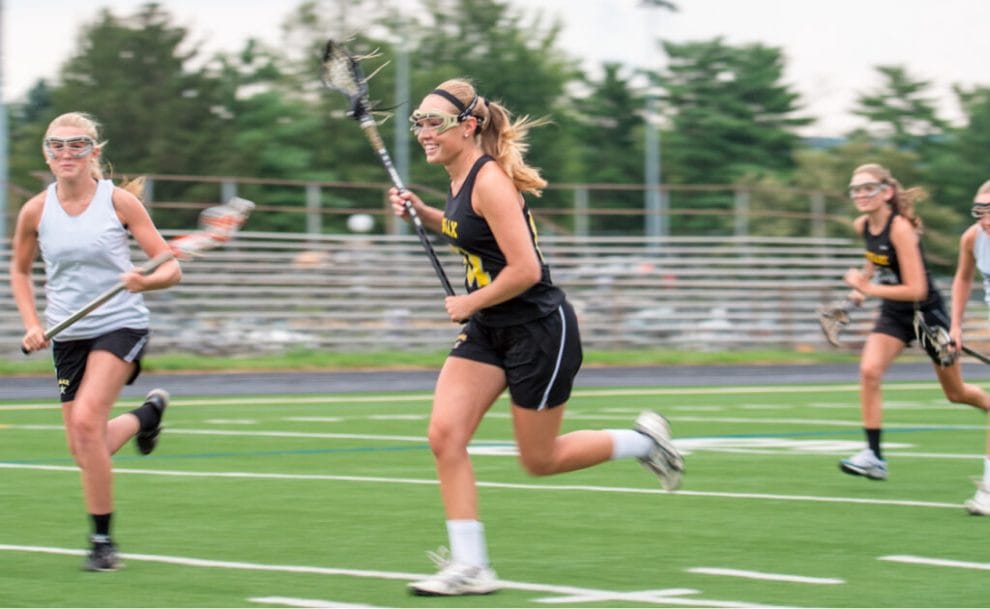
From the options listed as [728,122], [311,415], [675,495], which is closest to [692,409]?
[311,415]

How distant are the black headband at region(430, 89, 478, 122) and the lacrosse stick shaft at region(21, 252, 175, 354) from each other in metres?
1.51

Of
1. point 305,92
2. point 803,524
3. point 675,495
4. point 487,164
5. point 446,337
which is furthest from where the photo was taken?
point 305,92

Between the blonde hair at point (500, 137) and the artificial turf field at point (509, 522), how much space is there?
5.28 ft

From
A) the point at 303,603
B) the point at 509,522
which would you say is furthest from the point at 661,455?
the point at 303,603

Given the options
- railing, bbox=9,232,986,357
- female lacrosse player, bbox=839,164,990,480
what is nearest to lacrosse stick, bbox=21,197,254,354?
female lacrosse player, bbox=839,164,990,480

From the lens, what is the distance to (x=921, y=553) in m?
7.68

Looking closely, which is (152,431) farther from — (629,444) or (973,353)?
(973,353)

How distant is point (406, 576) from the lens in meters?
7.09

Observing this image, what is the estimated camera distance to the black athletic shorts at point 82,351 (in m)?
7.59

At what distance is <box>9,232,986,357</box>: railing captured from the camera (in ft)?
87.0

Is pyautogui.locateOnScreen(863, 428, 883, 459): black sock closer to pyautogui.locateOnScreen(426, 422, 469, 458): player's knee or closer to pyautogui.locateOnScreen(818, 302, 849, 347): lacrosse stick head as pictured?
pyautogui.locateOnScreen(818, 302, 849, 347): lacrosse stick head

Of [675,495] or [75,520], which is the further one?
[675,495]

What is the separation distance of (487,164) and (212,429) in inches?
324

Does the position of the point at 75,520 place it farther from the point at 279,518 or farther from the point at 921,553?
the point at 921,553
